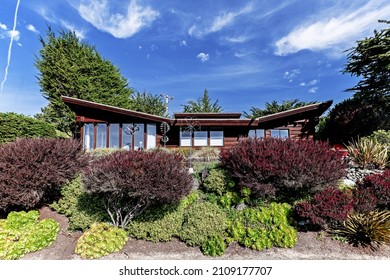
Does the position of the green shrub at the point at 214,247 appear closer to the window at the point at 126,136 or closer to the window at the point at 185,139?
the window at the point at 185,139

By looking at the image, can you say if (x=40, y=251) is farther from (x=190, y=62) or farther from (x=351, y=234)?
(x=190, y=62)

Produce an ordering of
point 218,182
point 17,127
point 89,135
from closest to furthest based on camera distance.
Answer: point 218,182
point 17,127
point 89,135

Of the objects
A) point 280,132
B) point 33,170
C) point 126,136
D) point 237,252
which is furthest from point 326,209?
point 126,136

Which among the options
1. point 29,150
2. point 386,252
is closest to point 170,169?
point 29,150

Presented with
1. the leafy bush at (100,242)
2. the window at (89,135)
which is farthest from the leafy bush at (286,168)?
the window at (89,135)

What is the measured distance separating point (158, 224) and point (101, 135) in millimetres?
10625

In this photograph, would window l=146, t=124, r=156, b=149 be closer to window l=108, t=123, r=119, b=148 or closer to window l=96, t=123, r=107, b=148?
window l=108, t=123, r=119, b=148

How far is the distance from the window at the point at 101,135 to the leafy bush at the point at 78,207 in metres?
8.25

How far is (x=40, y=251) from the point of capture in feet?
13.6

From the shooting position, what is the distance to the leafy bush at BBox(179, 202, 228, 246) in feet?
14.2

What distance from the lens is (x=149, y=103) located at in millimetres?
29547

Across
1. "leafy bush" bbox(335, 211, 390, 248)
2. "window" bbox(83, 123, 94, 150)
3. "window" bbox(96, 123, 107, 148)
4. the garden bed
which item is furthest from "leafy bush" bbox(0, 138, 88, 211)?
"window" bbox(83, 123, 94, 150)

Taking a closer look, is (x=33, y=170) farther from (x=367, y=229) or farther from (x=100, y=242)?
(x=367, y=229)

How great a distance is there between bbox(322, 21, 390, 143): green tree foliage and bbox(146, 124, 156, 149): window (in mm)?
13093
